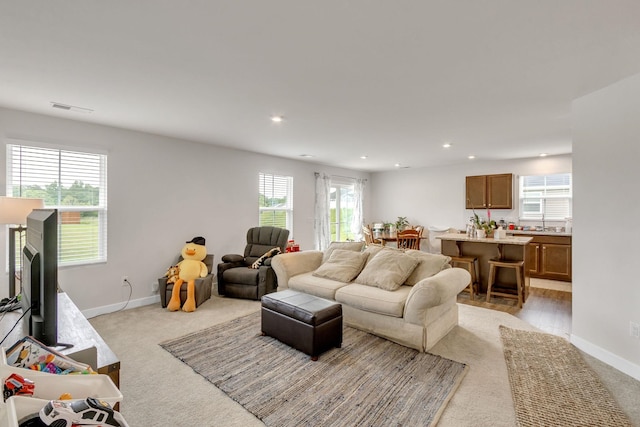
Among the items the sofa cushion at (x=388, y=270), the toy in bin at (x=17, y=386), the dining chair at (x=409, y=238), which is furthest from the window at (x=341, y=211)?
the toy in bin at (x=17, y=386)

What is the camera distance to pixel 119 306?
13.1 ft

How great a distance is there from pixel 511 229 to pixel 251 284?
530 centimetres

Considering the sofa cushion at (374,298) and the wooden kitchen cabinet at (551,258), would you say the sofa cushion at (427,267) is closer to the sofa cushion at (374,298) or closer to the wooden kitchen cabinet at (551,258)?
the sofa cushion at (374,298)

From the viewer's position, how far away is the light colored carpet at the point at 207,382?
198cm

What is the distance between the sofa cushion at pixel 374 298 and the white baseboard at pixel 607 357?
64.9 inches

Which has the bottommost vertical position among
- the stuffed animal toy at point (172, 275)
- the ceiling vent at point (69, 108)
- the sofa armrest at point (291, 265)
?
the stuffed animal toy at point (172, 275)

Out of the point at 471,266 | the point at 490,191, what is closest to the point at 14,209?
the point at 471,266

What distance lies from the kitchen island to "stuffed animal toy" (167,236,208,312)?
3.70 metres

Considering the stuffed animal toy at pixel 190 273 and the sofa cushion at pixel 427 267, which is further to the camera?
the stuffed animal toy at pixel 190 273

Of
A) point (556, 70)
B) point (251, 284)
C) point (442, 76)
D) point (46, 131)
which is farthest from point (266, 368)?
point (46, 131)

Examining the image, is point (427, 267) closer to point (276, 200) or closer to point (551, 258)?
point (276, 200)

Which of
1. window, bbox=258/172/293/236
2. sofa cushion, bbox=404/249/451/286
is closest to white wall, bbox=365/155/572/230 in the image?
window, bbox=258/172/293/236

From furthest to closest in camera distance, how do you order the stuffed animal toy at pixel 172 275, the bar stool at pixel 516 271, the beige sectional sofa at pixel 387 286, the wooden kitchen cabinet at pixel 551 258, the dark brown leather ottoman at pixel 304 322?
the wooden kitchen cabinet at pixel 551 258, the bar stool at pixel 516 271, the stuffed animal toy at pixel 172 275, the beige sectional sofa at pixel 387 286, the dark brown leather ottoman at pixel 304 322

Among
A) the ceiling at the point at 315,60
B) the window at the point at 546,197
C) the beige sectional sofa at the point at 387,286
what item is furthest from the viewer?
the window at the point at 546,197
